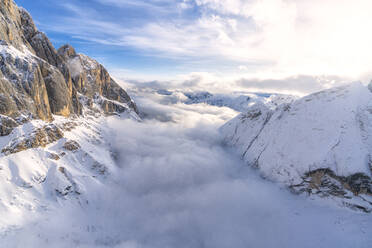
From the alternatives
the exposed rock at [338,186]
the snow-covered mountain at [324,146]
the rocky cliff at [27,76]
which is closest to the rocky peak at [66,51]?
the rocky cliff at [27,76]

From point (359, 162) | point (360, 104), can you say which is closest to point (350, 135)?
point (359, 162)

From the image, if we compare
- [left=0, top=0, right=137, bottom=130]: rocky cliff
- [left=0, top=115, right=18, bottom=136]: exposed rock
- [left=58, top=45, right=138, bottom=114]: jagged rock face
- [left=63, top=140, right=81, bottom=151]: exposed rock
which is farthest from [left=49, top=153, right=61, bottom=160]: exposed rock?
[left=58, top=45, right=138, bottom=114]: jagged rock face

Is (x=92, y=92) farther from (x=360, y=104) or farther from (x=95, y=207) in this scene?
(x=360, y=104)

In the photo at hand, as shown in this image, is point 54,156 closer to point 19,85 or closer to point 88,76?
point 19,85

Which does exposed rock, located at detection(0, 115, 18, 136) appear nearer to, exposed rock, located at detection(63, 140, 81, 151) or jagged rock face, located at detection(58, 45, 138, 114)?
exposed rock, located at detection(63, 140, 81, 151)

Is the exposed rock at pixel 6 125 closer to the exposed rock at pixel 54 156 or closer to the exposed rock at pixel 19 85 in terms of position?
the exposed rock at pixel 19 85

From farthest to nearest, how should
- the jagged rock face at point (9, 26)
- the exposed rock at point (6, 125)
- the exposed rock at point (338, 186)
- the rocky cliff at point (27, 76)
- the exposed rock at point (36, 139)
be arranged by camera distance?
the jagged rock face at point (9, 26) → the rocky cliff at point (27, 76) → the exposed rock at point (36, 139) → the exposed rock at point (6, 125) → the exposed rock at point (338, 186)
